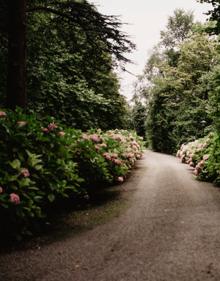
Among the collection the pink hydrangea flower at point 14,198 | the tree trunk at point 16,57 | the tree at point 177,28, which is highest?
the tree at point 177,28

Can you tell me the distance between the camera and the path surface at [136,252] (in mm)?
3645

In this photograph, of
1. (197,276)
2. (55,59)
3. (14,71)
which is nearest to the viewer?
(197,276)

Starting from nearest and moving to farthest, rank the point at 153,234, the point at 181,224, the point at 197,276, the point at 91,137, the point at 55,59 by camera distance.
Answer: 1. the point at 197,276
2. the point at 153,234
3. the point at 181,224
4. the point at 91,137
5. the point at 55,59

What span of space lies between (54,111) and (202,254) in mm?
7832

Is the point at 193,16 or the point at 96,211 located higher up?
the point at 193,16

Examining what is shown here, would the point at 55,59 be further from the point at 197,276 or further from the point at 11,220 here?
the point at 197,276

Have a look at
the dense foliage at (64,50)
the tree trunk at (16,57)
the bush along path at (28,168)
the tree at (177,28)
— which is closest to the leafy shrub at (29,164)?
the bush along path at (28,168)

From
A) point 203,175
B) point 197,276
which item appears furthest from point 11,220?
point 203,175

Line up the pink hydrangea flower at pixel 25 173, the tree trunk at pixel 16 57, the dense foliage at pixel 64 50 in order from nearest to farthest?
the pink hydrangea flower at pixel 25 173
the tree trunk at pixel 16 57
the dense foliage at pixel 64 50

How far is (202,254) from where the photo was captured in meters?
4.18

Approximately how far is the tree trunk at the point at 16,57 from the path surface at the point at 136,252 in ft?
11.0

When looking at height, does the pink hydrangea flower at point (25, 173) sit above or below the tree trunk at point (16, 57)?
below

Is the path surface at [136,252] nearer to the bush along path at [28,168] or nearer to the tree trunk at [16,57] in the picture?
the bush along path at [28,168]

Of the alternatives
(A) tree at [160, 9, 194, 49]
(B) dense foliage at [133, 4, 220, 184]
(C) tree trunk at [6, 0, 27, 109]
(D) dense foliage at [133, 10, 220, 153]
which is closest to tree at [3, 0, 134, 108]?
(C) tree trunk at [6, 0, 27, 109]
